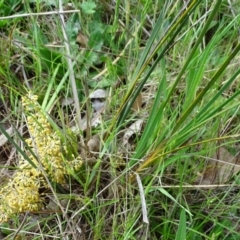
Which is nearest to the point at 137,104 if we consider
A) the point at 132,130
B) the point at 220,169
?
the point at 132,130

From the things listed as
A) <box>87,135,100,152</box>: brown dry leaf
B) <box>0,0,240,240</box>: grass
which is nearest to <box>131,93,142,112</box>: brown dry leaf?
<box>0,0,240,240</box>: grass

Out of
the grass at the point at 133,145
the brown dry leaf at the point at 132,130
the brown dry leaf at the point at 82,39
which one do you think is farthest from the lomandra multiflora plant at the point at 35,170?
the brown dry leaf at the point at 82,39

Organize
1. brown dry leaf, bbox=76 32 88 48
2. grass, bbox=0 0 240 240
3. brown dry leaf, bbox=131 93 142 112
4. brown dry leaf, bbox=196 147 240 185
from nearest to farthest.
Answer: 1. grass, bbox=0 0 240 240
2. brown dry leaf, bbox=196 147 240 185
3. brown dry leaf, bbox=131 93 142 112
4. brown dry leaf, bbox=76 32 88 48

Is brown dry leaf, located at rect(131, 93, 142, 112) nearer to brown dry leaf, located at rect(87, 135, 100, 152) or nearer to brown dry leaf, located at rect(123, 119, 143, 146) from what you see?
brown dry leaf, located at rect(123, 119, 143, 146)

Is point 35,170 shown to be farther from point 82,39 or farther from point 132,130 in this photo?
point 82,39

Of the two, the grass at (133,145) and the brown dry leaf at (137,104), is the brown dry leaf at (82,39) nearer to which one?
the grass at (133,145)

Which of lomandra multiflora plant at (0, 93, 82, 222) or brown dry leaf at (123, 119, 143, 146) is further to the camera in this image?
brown dry leaf at (123, 119, 143, 146)

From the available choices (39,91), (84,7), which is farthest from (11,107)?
(84,7)

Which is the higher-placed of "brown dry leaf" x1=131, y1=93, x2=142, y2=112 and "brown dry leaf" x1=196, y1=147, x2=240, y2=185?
"brown dry leaf" x1=131, y1=93, x2=142, y2=112
